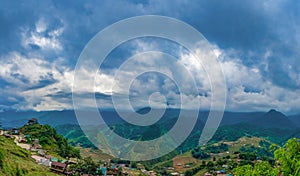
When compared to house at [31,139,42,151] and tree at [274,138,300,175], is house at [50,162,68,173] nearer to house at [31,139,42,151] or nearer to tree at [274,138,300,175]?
house at [31,139,42,151]

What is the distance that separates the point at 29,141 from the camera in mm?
51344

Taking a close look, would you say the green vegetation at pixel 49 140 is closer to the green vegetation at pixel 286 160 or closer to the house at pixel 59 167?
the house at pixel 59 167

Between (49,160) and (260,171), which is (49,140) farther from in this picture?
(260,171)

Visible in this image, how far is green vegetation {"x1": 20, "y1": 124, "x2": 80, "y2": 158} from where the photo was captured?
53309 mm

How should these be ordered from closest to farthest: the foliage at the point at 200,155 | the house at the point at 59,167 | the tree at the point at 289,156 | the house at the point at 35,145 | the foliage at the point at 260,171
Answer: the tree at the point at 289,156 → the foliage at the point at 260,171 → the house at the point at 59,167 → the house at the point at 35,145 → the foliage at the point at 200,155

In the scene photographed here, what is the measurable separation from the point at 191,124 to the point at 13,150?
25.5 meters

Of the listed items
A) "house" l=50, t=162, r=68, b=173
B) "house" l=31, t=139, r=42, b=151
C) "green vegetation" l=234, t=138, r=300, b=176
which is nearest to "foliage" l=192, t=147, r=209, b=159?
"house" l=31, t=139, r=42, b=151

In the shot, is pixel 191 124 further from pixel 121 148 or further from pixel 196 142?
pixel 196 142

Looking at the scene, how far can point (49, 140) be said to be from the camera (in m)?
55.9

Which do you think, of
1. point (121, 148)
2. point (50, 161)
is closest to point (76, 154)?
point (50, 161)

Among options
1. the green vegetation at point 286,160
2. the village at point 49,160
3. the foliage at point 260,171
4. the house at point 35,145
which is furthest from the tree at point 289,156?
the house at point 35,145

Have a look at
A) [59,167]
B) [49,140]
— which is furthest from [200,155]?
[59,167]

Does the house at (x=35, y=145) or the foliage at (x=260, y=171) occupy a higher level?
the house at (x=35, y=145)

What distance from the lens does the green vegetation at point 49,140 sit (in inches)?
2099
